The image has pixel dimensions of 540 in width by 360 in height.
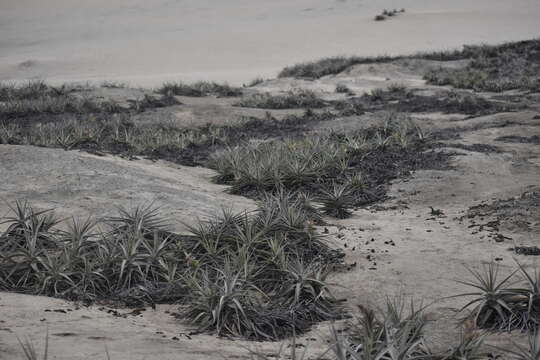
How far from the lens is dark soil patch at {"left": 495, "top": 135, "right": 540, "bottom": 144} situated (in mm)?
10123

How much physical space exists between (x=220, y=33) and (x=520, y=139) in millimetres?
29047

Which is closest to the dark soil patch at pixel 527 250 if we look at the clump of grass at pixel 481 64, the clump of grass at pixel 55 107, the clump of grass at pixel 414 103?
the clump of grass at pixel 414 103

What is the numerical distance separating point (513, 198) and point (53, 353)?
5.34m

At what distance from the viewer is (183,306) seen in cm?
471

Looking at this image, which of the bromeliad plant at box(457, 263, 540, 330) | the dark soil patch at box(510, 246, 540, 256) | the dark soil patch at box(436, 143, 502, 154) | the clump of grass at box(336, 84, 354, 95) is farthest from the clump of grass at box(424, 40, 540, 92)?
the bromeliad plant at box(457, 263, 540, 330)

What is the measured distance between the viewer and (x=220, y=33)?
123 ft

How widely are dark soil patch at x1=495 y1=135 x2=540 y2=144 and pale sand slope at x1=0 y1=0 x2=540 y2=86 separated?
14237mm

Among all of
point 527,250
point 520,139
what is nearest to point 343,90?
point 520,139

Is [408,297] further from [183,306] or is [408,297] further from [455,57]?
[455,57]

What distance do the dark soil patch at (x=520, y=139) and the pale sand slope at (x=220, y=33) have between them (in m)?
14.2

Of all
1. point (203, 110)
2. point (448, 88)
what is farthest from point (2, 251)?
point (448, 88)

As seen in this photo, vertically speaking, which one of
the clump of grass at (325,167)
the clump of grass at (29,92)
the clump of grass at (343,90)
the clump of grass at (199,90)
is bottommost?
the clump of grass at (325,167)

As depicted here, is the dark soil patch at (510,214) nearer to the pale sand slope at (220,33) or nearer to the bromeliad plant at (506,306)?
the bromeliad plant at (506,306)

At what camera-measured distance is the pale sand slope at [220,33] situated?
29234mm
